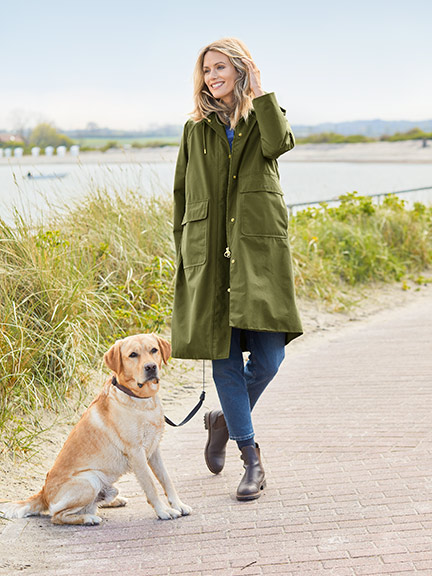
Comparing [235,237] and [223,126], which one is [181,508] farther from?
[223,126]

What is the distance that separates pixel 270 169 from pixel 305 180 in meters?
14.0

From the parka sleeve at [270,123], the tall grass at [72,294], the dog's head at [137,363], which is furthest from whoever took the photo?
the tall grass at [72,294]

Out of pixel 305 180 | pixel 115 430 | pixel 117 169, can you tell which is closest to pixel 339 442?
pixel 115 430

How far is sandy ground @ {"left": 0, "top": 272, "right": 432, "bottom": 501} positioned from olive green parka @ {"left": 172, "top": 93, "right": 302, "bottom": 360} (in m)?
1.34

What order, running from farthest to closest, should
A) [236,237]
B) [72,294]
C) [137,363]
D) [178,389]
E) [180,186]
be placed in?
[178,389], [72,294], [180,186], [236,237], [137,363]

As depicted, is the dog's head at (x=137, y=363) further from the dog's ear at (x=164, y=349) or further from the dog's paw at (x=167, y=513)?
the dog's paw at (x=167, y=513)

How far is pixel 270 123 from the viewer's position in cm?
371

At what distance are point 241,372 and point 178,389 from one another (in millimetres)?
2620

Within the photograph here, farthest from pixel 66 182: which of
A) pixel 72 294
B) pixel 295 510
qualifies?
pixel 295 510

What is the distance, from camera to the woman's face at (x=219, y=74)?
3801 millimetres

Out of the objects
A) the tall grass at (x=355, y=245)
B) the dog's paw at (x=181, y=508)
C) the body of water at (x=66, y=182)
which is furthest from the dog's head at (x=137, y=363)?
the tall grass at (x=355, y=245)

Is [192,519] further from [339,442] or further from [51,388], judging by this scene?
[51,388]

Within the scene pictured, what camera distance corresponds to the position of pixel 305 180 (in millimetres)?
17625

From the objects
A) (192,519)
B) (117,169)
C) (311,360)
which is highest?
(117,169)
